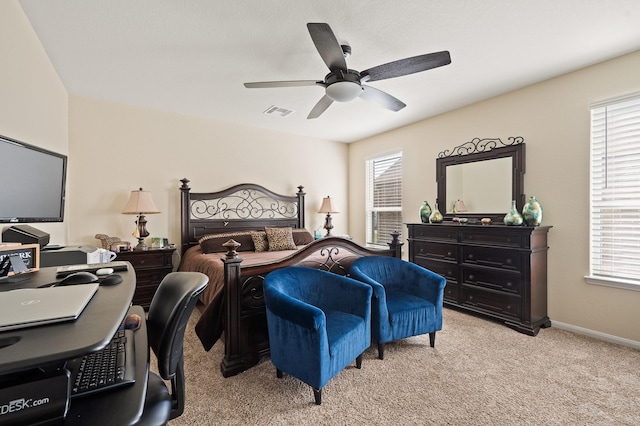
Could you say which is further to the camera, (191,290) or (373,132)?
(373,132)

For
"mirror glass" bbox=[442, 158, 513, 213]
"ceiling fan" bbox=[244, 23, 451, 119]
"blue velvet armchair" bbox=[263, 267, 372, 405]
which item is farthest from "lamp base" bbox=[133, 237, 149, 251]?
"mirror glass" bbox=[442, 158, 513, 213]

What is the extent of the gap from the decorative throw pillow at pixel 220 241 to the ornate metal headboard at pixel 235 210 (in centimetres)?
22

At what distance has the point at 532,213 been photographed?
9.68ft

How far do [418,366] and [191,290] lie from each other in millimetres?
1962

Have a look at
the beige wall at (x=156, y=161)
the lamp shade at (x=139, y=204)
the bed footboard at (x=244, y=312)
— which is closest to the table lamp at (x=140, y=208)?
the lamp shade at (x=139, y=204)

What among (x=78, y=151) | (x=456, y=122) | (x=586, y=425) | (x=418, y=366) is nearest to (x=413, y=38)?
(x=456, y=122)

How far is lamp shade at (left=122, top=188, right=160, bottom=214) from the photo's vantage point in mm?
3383

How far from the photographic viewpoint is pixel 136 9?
1.97m

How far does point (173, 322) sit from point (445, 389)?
187 cm

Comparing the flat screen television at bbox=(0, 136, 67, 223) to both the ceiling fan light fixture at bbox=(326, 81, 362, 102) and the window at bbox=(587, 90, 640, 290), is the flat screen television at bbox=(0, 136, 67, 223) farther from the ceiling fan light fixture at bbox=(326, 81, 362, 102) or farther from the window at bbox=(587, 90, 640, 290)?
the window at bbox=(587, 90, 640, 290)

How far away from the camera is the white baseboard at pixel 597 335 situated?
2541 millimetres

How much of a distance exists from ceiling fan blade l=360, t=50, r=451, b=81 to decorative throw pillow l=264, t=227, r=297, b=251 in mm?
2521

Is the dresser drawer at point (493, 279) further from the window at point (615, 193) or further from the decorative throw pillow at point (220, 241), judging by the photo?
the decorative throw pillow at point (220, 241)

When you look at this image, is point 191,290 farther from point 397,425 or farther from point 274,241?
point 274,241
